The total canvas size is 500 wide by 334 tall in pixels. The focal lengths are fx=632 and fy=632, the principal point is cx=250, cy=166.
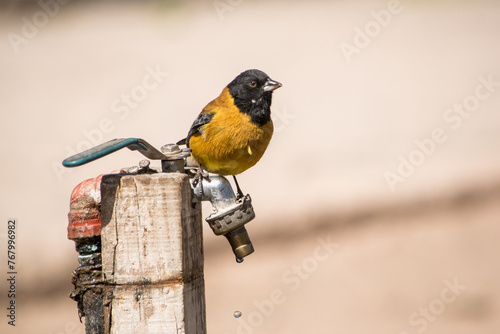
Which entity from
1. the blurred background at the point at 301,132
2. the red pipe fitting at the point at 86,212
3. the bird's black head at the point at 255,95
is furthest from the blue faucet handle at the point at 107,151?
the blurred background at the point at 301,132

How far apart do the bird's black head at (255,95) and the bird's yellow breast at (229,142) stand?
0.16 ft

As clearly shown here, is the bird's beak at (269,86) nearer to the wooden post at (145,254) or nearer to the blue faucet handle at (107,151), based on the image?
the blue faucet handle at (107,151)

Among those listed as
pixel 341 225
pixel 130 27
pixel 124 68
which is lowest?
pixel 341 225

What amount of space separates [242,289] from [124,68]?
3.77 m

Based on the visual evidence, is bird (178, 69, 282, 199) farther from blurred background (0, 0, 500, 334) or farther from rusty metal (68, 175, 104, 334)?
blurred background (0, 0, 500, 334)

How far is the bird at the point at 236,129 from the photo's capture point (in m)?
4.39

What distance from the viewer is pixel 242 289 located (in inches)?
334

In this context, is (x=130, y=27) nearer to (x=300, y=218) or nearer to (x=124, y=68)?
(x=124, y=68)

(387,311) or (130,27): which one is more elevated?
(130,27)

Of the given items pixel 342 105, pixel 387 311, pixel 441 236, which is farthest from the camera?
pixel 342 105

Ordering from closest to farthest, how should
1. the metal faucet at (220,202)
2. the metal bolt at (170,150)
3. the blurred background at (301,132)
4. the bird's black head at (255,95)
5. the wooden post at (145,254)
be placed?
the wooden post at (145,254) → the metal faucet at (220,202) → the metal bolt at (170,150) → the bird's black head at (255,95) → the blurred background at (301,132)

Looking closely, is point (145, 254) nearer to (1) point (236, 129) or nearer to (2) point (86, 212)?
(2) point (86, 212)

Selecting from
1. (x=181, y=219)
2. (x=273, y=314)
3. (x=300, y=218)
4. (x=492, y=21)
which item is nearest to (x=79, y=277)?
(x=181, y=219)

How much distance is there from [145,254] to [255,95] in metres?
2.13
